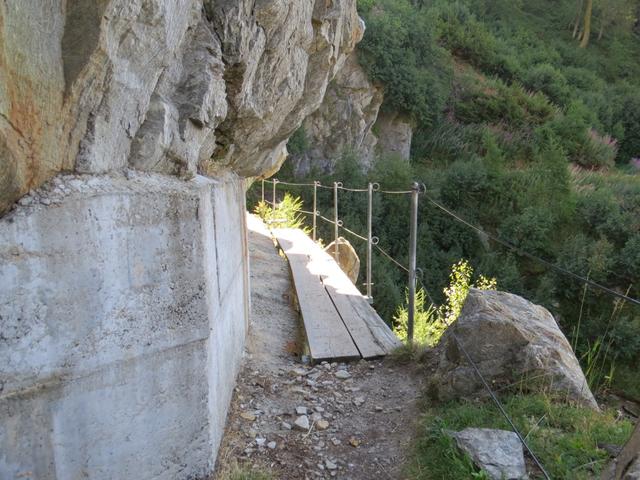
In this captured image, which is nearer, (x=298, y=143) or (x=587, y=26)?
(x=298, y=143)

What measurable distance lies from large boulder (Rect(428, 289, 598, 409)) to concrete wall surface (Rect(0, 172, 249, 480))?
4.41 feet

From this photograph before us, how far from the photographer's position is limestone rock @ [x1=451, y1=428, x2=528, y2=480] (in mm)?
2021

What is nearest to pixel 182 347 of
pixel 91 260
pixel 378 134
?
pixel 91 260

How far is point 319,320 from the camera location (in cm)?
431

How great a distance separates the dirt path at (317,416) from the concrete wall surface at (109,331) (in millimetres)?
460

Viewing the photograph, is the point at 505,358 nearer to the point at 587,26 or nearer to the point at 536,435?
the point at 536,435

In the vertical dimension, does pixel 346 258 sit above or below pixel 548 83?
below

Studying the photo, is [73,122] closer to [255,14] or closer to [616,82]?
[255,14]

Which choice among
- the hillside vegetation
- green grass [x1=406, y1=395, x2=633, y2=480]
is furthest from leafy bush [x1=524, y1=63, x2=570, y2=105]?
green grass [x1=406, y1=395, x2=633, y2=480]

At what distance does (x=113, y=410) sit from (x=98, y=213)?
68 centimetres

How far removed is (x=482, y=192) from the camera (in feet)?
54.0

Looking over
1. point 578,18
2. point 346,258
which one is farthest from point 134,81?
point 578,18

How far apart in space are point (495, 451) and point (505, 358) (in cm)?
66

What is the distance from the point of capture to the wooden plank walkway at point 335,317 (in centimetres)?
375
